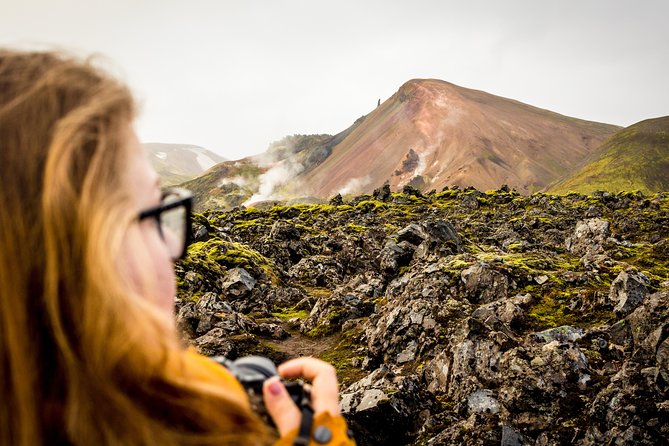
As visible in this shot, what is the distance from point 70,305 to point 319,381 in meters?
1.15

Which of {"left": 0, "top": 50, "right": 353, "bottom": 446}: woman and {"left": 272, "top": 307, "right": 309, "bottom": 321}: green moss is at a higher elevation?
{"left": 0, "top": 50, "right": 353, "bottom": 446}: woman

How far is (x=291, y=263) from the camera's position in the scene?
28750 millimetres

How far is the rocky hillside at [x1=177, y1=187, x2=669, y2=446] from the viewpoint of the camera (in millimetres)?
7164

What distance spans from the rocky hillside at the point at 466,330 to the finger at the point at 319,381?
6.26 m

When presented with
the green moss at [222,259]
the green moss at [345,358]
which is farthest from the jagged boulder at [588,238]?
the green moss at [222,259]

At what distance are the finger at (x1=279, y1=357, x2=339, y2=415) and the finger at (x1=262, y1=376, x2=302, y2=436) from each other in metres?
0.12

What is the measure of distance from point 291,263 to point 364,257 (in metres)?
5.22

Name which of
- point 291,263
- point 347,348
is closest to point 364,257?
point 291,263

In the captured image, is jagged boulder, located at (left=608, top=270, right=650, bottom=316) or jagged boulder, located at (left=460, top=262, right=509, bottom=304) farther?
jagged boulder, located at (left=460, top=262, right=509, bottom=304)

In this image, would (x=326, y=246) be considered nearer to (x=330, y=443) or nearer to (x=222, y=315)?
(x=222, y=315)

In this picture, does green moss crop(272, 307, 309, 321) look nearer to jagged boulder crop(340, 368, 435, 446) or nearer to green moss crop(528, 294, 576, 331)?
green moss crop(528, 294, 576, 331)

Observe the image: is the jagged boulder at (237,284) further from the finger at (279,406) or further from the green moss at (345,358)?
the finger at (279,406)

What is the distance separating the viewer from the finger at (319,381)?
1852mm

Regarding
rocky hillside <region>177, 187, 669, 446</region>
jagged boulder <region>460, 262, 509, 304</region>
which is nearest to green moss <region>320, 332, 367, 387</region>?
rocky hillside <region>177, 187, 669, 446</region>
